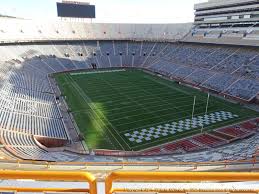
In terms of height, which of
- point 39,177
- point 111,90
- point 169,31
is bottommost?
point 111,90

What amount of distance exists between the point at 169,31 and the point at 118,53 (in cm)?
1783

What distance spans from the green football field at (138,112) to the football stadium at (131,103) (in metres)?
0.15

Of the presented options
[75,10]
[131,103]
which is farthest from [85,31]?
[131,103]

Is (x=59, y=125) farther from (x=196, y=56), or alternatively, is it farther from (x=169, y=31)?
(x=169, y=31)

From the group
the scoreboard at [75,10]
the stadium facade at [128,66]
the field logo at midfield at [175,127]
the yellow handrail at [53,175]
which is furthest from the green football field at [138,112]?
the scoreboard at [75,10]

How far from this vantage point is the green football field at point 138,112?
2508cm

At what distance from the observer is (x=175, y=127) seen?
1058 inches

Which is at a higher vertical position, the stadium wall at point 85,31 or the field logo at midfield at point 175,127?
the stadium wall at point 85,31

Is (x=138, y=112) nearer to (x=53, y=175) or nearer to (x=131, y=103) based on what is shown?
(x=131, y=103)

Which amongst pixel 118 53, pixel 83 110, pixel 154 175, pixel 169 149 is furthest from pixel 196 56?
pixel 154 175

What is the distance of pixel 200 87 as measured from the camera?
42469mm

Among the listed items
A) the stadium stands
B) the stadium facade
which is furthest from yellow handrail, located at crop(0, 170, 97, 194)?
the stadium facade

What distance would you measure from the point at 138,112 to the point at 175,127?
5.87 m

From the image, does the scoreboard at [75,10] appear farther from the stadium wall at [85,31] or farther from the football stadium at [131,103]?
the stadium wall at [85,31]
